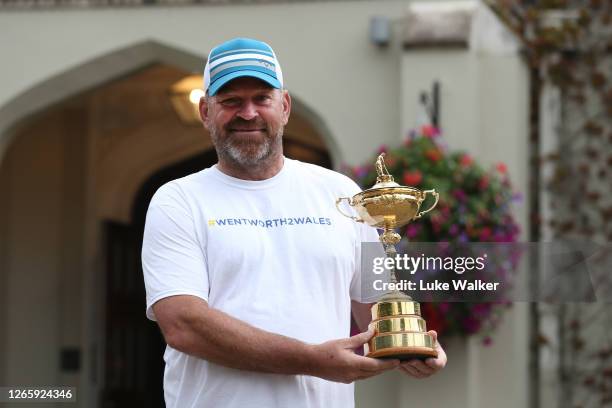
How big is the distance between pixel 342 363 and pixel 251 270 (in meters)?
0.32

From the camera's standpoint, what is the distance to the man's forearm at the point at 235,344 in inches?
99.6

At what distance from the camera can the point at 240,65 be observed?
2.73 metres

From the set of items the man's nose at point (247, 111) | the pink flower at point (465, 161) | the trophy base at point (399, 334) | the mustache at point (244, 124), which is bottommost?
the trophy base at point (399, 334)

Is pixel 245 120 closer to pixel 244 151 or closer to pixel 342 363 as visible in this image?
pixel 244 151

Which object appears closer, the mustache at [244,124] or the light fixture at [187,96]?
the mustache at [244,124]

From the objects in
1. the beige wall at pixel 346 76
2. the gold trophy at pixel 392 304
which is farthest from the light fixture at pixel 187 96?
the gold trophy at pixel 392 304

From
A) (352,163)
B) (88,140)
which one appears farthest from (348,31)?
(88,140)

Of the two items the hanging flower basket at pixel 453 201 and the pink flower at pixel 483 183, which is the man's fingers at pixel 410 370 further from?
the pink flower at pixel 483 183

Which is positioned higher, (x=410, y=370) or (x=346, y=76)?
(x=346, y=76)

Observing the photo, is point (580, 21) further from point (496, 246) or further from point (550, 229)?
point (496, 246)

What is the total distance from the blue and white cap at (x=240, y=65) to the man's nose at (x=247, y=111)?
72mm

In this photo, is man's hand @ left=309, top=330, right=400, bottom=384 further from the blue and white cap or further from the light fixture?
the light fixture

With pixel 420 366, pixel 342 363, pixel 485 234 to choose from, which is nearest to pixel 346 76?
pixel 485 234

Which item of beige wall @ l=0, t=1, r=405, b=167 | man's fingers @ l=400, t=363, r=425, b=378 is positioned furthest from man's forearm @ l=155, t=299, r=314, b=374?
beige wall @ l=0, t=1, r=405, b=167
